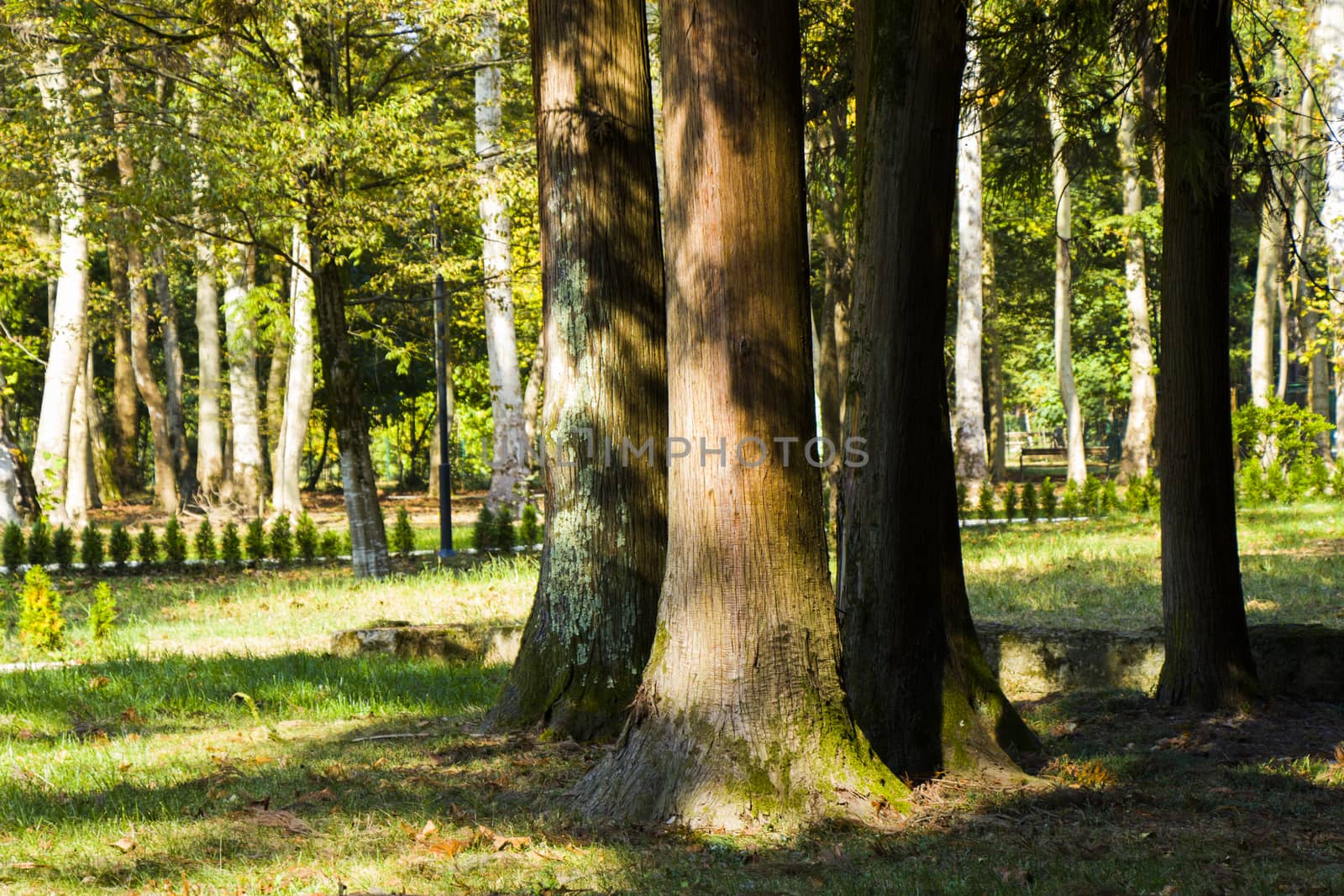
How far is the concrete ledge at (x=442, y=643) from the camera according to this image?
8.98 m

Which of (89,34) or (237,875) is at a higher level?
(89,34)

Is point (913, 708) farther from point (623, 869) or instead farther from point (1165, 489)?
point (1165, 489)

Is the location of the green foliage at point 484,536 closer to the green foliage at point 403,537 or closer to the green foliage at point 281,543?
the green foliage at point 403,537

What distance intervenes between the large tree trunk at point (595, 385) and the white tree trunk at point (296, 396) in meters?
13.2

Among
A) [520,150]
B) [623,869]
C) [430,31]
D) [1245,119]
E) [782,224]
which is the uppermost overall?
[430,31]

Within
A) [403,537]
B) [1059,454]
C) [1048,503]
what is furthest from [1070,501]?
[1059,454]

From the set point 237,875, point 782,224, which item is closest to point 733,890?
point 237,875

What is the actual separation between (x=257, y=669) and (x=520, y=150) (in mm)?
9500

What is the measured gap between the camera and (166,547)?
1644 centimetres

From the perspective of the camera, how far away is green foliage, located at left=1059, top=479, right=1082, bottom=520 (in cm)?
2009

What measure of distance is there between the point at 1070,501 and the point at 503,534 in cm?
995

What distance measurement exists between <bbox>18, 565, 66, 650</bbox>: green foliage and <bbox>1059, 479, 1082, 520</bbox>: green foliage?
15774 mm

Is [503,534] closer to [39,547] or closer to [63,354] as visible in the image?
[39,547]

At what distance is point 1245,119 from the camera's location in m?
7.02
